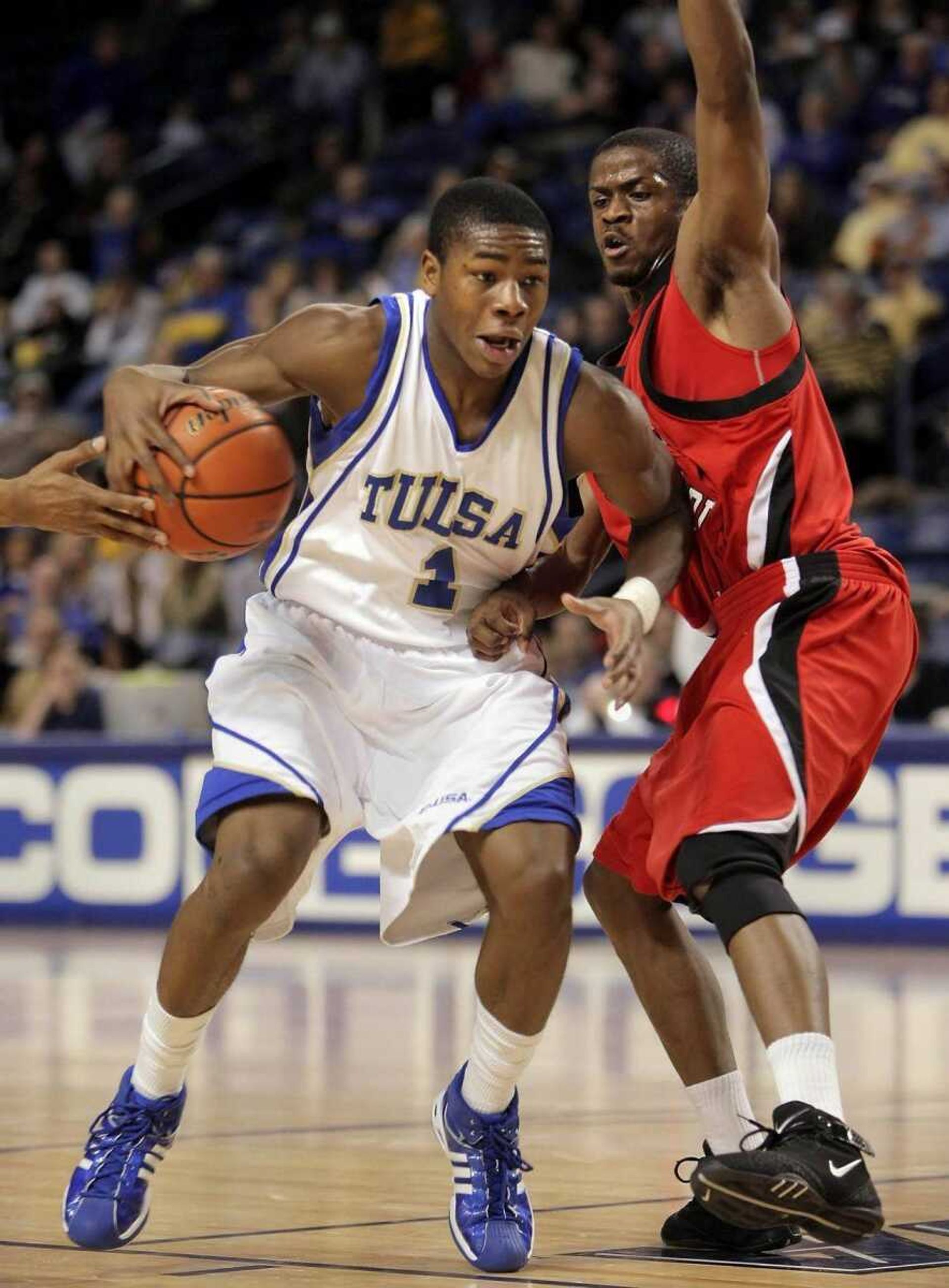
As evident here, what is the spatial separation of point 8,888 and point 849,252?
5.64 metres

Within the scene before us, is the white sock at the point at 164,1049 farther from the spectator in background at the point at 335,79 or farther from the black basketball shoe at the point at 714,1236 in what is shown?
the spectator in background at the point at 335,79

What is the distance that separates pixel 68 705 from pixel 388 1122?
6162 mm

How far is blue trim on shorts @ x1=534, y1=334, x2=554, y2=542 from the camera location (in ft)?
14.6

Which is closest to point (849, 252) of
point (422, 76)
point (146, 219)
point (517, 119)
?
point (517, 119)

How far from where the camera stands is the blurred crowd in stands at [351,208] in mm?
11766

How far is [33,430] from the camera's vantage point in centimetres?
1455

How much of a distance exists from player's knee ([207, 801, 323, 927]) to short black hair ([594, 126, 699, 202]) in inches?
58.6

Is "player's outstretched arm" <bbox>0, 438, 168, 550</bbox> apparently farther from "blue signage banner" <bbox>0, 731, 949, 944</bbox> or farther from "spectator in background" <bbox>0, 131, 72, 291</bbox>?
"spectator in background" <bbox>0, 131, 72, 291</bbox>

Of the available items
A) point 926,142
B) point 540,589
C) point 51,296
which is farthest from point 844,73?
point 540,589

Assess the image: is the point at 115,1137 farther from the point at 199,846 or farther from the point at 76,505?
the point at 199,846

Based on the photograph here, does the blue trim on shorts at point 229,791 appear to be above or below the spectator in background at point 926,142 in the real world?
below

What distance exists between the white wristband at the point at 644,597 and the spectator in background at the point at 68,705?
770 centimetres

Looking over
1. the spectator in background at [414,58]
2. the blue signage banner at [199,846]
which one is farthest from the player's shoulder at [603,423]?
the spectator in background at [414,58]

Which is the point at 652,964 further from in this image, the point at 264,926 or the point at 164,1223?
the point at 164,1223
